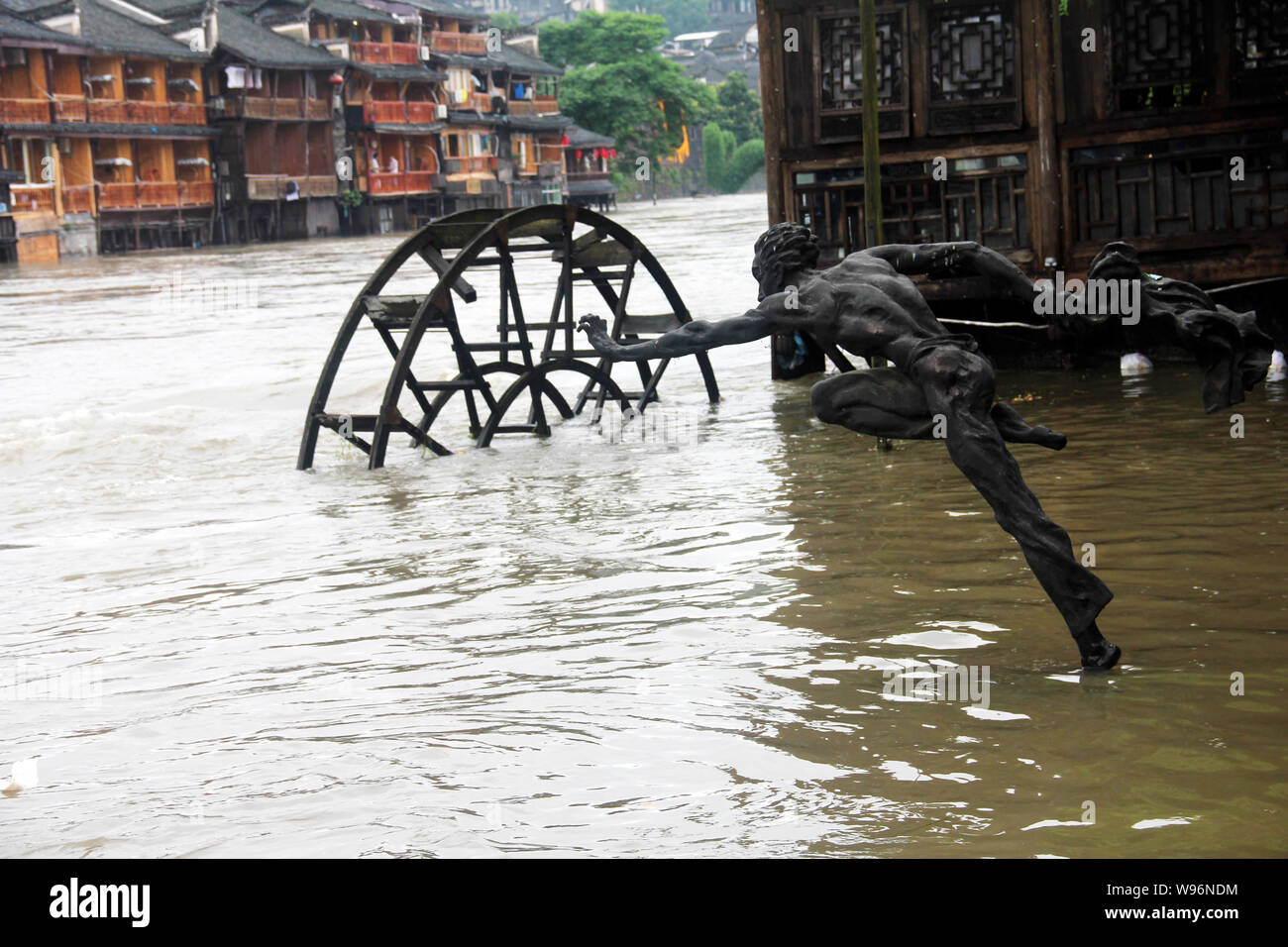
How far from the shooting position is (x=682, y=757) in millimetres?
5141

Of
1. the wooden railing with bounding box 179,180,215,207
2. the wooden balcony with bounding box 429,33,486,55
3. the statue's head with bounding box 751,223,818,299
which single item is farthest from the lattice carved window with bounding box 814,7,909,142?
the wooden balcony with bounding box 429,33,486,55

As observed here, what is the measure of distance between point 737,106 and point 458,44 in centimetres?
4230

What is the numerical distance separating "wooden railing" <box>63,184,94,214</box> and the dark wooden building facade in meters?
35.5

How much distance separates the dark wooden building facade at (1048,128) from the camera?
12.7 m

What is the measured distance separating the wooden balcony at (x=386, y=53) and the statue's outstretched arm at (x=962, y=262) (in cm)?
5363

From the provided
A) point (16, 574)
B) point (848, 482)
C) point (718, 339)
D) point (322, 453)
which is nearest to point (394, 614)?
point (718, 339)

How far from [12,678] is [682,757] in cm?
325

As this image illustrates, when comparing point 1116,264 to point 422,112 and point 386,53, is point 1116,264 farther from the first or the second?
point 422,112

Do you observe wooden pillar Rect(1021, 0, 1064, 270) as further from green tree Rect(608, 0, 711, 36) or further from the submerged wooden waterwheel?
green tree Rect(608, 0, 711, 36)

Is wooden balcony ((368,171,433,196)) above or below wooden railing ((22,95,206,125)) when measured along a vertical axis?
below

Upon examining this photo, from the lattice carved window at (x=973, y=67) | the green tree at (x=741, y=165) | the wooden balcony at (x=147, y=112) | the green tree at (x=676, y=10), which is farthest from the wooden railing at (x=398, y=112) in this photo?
the green tree at (x=676, y=10)

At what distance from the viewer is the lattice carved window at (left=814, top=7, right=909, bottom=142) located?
1386cm

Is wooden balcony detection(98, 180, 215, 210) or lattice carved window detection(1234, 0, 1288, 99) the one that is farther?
wooden balcony detection(98, 180, 215, 210)
